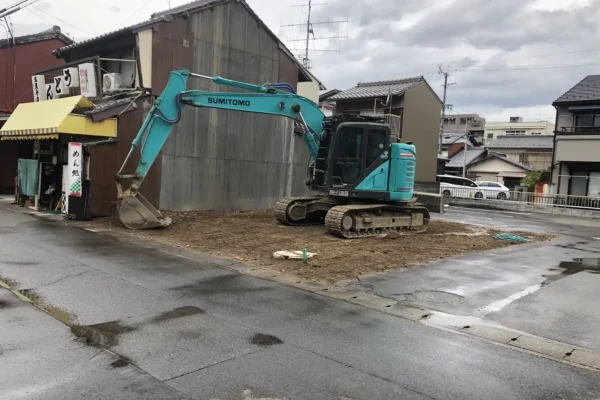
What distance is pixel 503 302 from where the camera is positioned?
6.80m

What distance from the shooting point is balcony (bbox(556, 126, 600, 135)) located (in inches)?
1093

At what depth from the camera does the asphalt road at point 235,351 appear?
12.4ft

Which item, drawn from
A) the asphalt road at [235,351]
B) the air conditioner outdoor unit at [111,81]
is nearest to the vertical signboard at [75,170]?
the air conditioner outdoor unit at [111,81]

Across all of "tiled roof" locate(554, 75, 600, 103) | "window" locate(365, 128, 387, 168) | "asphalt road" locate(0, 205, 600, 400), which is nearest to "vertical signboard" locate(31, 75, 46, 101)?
"asphalt road" locate(0, 205, 600, 400)

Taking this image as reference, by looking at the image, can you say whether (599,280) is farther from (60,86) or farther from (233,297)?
(60,86)

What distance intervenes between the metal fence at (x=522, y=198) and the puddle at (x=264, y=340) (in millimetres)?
19455

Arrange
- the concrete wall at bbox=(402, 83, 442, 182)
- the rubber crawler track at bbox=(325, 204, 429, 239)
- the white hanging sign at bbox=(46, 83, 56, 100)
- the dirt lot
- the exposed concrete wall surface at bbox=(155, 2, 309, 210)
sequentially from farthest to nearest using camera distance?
the concrete wall at bbox=(402, 83, 442, 182)
the white hanging sign at bbox=(46, 83, 56, 100)
the exposed concrete wall surface at bbox=(155, 2, 309, 210)
the rubber crawler track at bbox=(325, 204, 429, 239)
the dirt lot

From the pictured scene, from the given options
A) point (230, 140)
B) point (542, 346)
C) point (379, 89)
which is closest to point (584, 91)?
point (379, 89)

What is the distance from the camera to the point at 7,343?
175 inches

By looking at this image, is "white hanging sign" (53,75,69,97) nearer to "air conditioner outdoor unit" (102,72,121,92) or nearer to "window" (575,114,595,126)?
"air conditioner outdoor unit" (102,72,121,92)

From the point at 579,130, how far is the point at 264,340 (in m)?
30.2

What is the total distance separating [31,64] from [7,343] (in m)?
20.5

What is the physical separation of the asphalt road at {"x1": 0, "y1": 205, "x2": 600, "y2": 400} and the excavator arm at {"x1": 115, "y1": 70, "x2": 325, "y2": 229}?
14.4 feet

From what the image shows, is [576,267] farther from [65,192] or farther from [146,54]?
[65,192]
